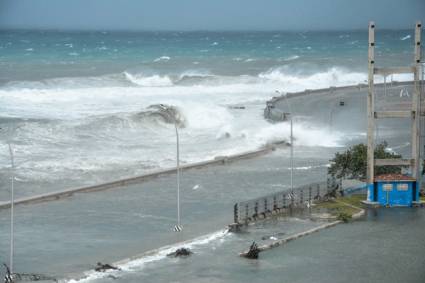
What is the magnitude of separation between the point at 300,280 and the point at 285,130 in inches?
1296

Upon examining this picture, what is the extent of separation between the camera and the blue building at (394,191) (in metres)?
38.8

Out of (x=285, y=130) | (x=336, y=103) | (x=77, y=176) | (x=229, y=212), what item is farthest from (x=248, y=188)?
(x=336, y=103)

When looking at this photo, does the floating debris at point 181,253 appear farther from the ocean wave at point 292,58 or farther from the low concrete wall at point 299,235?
the ocean wave at point 292,58

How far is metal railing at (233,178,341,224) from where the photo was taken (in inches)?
1421

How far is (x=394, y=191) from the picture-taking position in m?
38.9

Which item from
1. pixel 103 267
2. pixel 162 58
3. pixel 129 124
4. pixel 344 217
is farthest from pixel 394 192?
pixel 162 58

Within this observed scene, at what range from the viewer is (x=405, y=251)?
1256 inches

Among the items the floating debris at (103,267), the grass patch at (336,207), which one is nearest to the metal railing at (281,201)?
the grass patch at (336,207)

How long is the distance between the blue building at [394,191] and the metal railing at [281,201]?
6.62 feet

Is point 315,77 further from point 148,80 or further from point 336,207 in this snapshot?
point 336,207

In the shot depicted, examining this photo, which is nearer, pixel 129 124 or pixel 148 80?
pixel 129 124

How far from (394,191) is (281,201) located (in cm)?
437

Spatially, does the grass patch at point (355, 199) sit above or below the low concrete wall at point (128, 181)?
below

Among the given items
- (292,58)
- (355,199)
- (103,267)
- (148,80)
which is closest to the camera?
(103,267)
